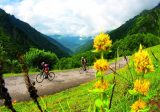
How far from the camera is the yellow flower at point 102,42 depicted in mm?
2949

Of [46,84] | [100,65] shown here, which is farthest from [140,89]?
[46,84]

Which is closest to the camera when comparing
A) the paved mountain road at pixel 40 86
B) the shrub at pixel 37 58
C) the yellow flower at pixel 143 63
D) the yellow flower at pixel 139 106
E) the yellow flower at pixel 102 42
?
the yellow flower at pixel 143 63

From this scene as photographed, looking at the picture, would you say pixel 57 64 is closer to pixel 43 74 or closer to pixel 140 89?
pixel 43 74

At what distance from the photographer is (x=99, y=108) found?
3273mm

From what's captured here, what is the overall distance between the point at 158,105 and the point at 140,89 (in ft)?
17.7

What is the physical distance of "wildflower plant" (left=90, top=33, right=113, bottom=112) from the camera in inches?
117

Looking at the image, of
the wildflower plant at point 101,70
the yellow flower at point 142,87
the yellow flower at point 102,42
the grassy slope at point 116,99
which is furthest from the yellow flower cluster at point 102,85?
the grassy slope at point 116,99

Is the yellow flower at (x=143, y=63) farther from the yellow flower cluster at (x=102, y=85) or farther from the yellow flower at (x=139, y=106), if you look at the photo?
the yellow flower cluster at (x=102, y=85)

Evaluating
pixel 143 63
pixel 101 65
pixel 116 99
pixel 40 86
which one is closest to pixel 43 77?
pixel 40 86

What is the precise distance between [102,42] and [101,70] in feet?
0.74

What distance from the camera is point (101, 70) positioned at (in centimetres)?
306

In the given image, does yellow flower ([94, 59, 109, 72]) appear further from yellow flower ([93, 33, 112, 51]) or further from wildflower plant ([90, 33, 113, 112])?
yellow flower ([93, 33, 112, 51])

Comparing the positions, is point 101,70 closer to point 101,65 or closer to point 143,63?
point 101,65

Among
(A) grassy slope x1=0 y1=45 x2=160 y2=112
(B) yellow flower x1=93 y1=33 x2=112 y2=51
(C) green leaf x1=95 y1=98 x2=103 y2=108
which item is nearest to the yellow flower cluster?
(C) green leaf x1=95 y1=98 x2=103 y2=108
